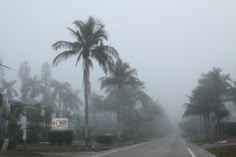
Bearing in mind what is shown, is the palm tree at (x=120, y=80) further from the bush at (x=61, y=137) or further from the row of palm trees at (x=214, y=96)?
the bush at (x=61, y=137)

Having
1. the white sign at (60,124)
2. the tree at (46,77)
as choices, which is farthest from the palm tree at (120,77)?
the tree at (46,77)

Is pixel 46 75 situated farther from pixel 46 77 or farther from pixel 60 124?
pixel 60 124

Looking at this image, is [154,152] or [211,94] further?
[211,94]

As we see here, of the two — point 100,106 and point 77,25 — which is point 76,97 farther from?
point 77,25

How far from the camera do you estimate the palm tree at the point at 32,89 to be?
4154 inches

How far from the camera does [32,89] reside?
348 feet

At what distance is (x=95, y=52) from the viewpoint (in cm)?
4341

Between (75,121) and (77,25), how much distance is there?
45.7 m

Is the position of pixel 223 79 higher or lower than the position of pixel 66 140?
higher

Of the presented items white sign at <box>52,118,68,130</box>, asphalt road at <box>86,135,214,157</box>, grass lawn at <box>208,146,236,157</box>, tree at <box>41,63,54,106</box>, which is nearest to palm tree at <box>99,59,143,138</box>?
white sign at <box>52,118,68,130</box>

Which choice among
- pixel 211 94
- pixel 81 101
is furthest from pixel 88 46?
pixel 81 101

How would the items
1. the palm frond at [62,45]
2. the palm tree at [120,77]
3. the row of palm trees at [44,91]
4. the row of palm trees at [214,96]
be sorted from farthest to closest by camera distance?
the row of palm trees at [44,91] < the row of palm trees at [214,96] < the palm tree at [120,77] < the palm frond at [62,45]

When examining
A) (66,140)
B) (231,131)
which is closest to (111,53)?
(66,140)

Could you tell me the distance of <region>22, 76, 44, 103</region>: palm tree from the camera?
105500mm
